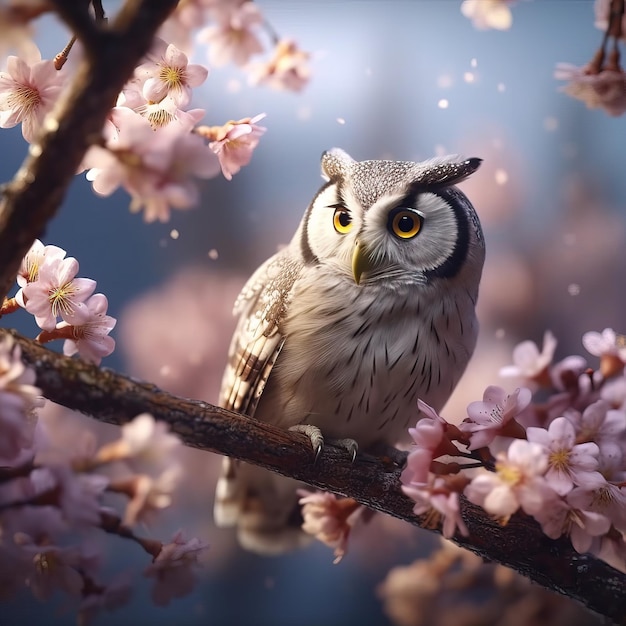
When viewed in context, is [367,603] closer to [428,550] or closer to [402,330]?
[428,550]

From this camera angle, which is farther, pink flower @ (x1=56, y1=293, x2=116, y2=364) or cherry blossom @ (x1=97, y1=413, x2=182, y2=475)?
pink flower @ (x1=56, y1=293, x2=116, y2=364)

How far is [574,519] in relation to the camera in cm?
57

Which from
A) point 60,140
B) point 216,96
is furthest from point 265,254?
point 60,140

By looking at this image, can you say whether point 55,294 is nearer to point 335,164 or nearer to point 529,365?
point 335,164

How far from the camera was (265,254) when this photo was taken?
2.78ft

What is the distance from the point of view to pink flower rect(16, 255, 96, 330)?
1.85ft

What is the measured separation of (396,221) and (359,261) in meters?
0.06

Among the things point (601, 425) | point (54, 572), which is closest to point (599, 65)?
point (601, 425)

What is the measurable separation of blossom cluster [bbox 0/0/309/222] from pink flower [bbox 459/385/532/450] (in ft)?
1.14

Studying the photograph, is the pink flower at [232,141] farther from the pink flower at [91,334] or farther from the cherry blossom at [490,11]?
the cherry blossom at [490,11]

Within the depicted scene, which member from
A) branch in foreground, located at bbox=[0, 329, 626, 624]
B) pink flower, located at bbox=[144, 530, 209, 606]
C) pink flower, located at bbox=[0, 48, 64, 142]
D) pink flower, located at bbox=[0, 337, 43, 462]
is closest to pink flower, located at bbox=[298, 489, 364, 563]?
branch in foreground, located at bbox=[0, 329, 626, 624]

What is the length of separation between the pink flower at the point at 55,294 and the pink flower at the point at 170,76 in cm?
19

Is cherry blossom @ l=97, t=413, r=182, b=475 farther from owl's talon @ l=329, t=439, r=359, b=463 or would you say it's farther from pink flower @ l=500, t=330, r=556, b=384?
pink flower @ l=500, t=330, r=556, b=384

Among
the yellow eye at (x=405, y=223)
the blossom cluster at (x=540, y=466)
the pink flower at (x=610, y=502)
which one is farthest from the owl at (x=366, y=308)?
the pink flower at (x=610, y=502)
